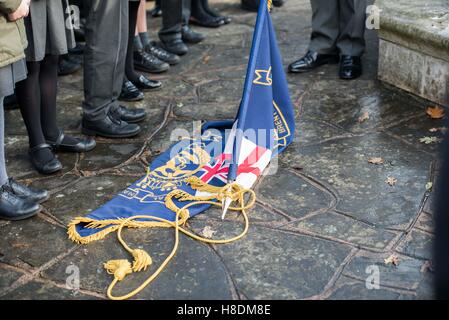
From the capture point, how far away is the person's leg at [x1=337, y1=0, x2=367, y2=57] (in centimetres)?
552

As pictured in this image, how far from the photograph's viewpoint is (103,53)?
4523 mm

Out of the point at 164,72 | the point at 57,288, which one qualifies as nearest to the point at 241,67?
the point at 164,72

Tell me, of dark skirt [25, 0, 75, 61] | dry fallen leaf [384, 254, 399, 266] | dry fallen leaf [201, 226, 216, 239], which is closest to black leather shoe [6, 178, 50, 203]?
dark skirt [25, 0, 75, 61]

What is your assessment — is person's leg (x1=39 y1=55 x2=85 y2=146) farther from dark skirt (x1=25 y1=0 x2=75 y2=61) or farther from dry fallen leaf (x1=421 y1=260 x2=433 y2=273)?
dry fallen leaf (x1=421 y1=260 x2=433 y2=273)

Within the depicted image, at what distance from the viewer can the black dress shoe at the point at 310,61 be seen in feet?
18.8

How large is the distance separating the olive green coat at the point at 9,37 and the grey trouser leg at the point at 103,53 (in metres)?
0.91

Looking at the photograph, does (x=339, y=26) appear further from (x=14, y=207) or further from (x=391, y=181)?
(x=14, y=207)

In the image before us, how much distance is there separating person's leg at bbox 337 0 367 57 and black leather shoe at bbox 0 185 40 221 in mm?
2949

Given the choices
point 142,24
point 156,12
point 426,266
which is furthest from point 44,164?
point 156,12

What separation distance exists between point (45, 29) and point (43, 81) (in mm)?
347

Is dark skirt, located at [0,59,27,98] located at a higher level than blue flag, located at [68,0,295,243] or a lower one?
higher

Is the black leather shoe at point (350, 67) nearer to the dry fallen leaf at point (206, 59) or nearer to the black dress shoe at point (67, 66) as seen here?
the dry fallen leaf at point (206, 59)

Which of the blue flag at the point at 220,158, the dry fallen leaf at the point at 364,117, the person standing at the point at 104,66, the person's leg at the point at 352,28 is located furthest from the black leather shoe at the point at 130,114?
the person's leg at the point at 352,28

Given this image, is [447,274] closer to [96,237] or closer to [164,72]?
[96,237]
